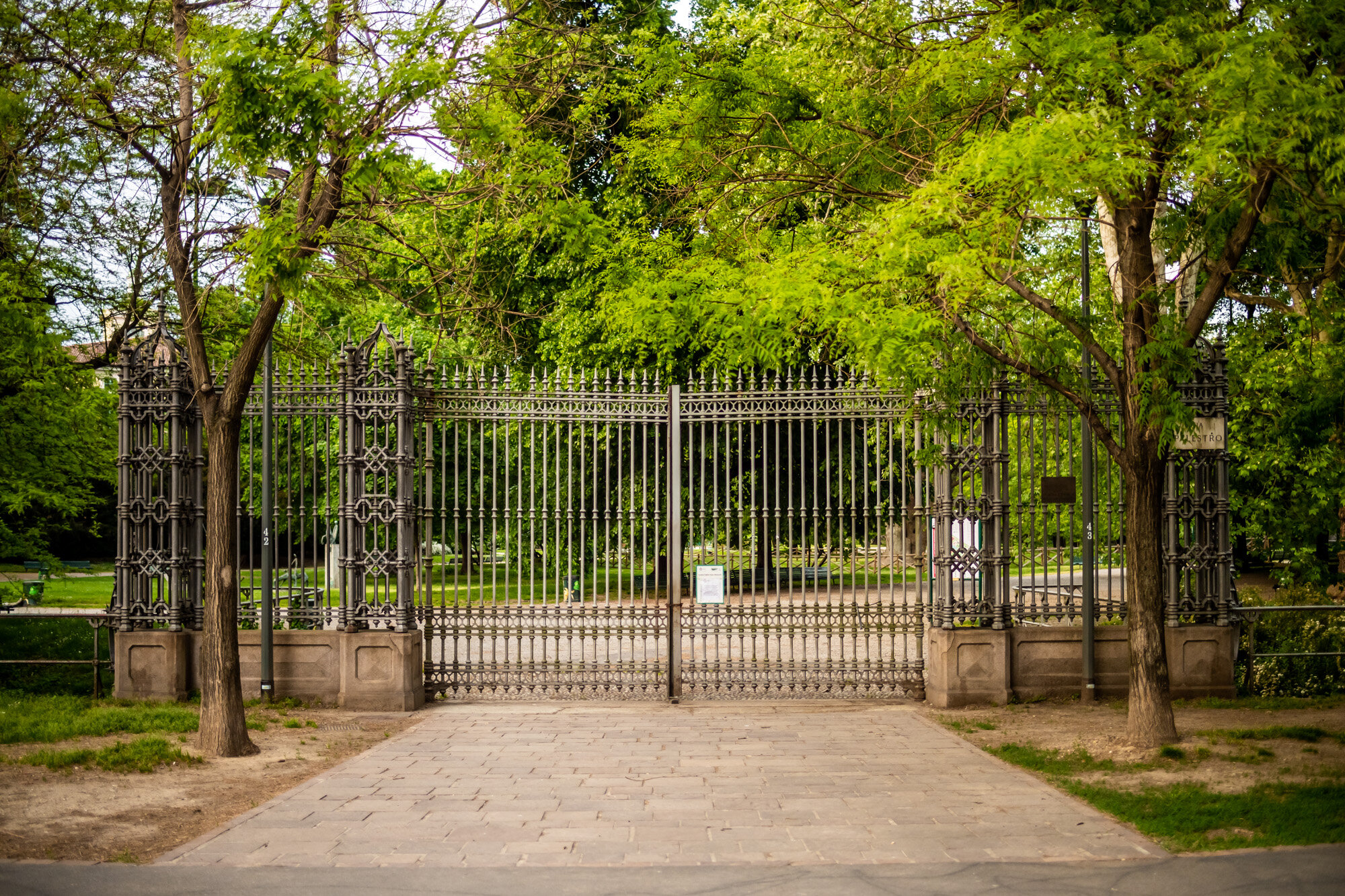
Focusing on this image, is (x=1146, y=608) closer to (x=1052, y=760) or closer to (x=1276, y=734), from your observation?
(x=1052, y=760)

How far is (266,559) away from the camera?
1138 cm

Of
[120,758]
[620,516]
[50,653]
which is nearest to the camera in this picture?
[120,758]

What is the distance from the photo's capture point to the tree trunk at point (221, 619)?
9289mm

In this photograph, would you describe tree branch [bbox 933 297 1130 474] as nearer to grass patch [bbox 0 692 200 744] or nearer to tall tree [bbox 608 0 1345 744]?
tall tree [bbox 608 0 1345 744]

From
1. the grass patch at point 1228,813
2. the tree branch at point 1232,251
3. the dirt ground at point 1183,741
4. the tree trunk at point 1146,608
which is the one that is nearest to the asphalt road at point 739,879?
the grass patch at point 1228,813

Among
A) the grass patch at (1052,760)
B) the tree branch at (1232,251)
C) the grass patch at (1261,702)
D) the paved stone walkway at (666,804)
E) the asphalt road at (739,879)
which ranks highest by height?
the tree branch at (1232,251)

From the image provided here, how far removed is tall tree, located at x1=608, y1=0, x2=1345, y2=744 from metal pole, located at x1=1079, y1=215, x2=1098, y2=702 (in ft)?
1.83

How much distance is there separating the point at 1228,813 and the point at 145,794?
24.5 ft

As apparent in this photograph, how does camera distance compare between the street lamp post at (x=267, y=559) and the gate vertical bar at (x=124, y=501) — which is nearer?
the street lamp post at (x=267, y=559)

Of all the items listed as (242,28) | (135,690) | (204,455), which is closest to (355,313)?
(204,455)

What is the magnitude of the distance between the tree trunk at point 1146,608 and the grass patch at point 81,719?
8.48m

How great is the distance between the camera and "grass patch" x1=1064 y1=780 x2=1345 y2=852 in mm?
6496

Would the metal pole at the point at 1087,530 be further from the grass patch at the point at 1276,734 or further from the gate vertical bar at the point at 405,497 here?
the gate vertical bar at the point at 405,497

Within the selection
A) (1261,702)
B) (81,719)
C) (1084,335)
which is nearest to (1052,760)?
(1084,335)
